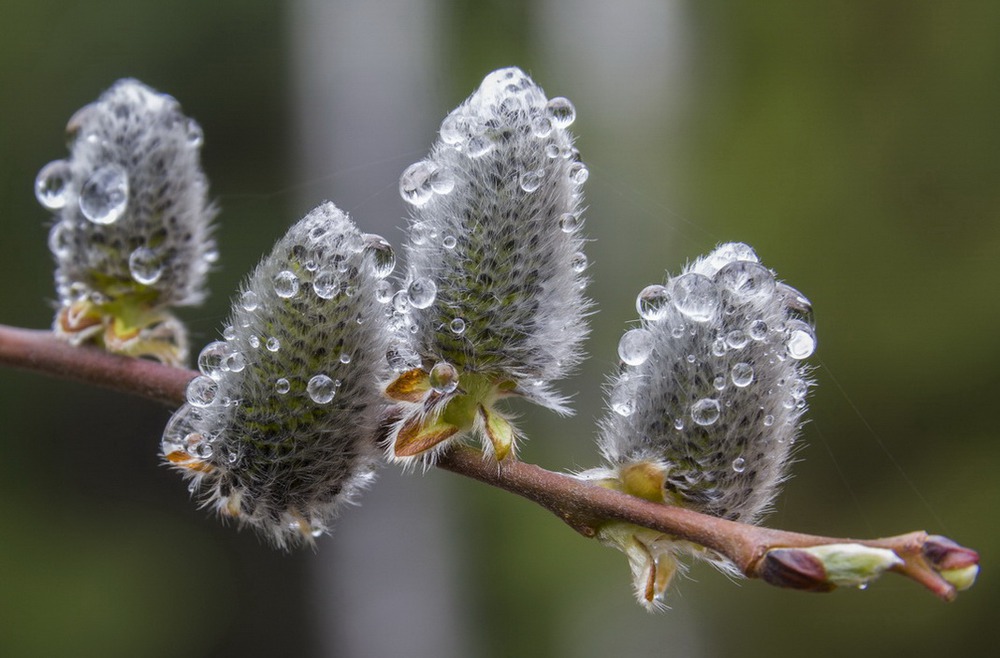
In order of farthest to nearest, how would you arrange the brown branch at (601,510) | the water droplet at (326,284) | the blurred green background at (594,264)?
the blurred green background at (594,264) < the water droplet at (326,284) < the brown branch at (601,510)

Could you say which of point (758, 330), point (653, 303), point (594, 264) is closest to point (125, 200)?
point (653, 303)

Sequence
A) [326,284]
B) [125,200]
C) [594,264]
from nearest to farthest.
Result: [326,284] → [125,200] → [594,264]

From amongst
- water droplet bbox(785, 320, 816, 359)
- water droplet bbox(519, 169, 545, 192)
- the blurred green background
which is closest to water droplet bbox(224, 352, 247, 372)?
water droplet bbox(519, 169, 545, 192)

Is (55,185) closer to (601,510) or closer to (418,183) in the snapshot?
(418,183)

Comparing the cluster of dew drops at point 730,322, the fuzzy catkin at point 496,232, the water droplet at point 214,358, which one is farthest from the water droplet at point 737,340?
the water droplet at point 214,358

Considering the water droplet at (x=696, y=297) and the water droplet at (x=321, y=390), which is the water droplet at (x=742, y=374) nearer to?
the water droplet at (x=696, y=297)

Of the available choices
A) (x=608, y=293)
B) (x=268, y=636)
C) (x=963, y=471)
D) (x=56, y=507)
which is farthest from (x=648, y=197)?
(x=56, y=507)

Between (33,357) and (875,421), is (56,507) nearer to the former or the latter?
(33,357)
